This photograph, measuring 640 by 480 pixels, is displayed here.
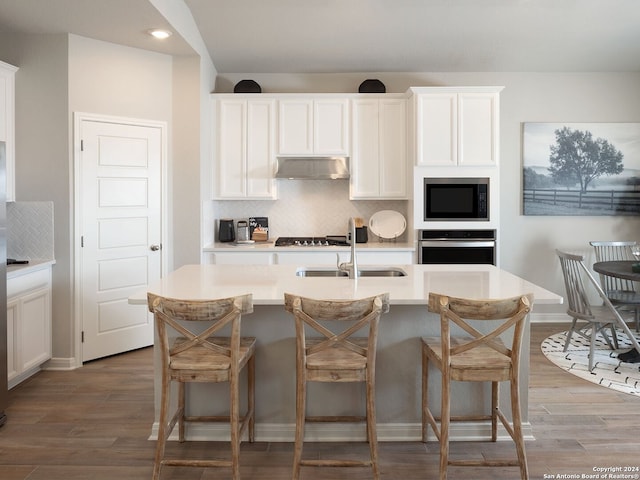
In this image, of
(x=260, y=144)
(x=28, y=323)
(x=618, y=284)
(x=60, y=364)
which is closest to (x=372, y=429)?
(x=28, y=323)

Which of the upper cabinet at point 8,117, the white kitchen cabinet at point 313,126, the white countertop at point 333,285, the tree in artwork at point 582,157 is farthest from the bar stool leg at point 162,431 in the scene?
the tree in artwork at point 582,157

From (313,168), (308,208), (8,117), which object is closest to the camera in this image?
(8,117)

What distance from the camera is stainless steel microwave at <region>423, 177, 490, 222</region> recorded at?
530 cm

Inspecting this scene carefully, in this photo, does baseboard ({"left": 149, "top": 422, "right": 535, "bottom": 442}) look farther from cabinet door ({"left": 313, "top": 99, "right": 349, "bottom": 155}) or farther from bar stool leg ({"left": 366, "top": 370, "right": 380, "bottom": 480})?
cabinet door ({"left": 313, "top": 99, "right": 349, "bottom": 155})

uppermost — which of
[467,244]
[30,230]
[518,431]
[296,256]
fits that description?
[30,230]

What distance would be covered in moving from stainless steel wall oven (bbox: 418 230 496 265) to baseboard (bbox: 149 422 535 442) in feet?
7.52

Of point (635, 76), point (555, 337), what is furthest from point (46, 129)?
point (635, 76)

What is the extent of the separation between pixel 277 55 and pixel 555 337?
3.76 meters

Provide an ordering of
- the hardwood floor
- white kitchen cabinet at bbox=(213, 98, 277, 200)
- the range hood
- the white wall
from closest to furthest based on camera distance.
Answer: the hardwood floor < the range hood < white kitchen cabinet at bbox=(213, 98, 277, 200) < the white wall

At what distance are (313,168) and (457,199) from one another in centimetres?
140

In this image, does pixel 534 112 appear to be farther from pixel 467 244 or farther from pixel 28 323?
pixel 28 323

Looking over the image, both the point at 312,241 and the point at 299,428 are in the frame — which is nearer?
the point at 299,428

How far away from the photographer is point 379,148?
5.62 m

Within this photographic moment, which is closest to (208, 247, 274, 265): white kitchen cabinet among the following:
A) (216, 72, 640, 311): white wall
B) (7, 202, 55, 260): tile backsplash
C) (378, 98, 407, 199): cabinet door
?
(216, 72, 640, 311): white wall
